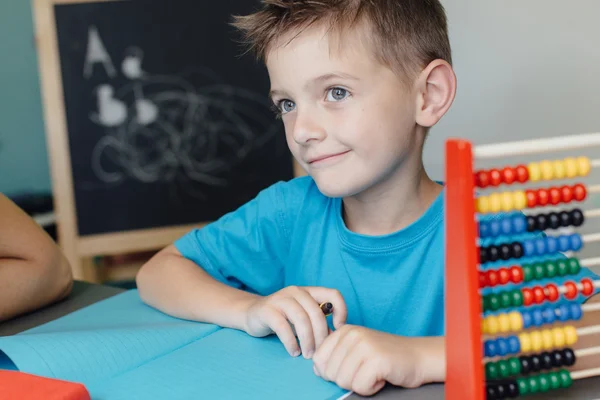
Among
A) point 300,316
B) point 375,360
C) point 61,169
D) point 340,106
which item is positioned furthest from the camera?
point 61,169

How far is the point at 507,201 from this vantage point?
65cm

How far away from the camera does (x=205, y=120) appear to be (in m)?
2.55

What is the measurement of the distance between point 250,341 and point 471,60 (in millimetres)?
1717

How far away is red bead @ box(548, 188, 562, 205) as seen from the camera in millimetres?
669

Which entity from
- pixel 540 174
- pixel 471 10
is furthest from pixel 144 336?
pixel 471 10

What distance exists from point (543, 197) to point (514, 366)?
161 mm

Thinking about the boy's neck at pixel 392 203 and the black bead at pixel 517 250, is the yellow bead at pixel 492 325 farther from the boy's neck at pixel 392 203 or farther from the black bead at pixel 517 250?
the boy's neck at pixel 392 203

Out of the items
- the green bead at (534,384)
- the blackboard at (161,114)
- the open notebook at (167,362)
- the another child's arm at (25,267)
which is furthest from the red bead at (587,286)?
the blackboard at (161,114)

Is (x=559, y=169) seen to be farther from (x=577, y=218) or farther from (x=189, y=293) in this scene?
Answer: (x=189, y=293)

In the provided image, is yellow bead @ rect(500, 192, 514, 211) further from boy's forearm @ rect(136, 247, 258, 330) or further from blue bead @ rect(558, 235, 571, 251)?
boy's forearm @ rect(136, 247, 258, 330)

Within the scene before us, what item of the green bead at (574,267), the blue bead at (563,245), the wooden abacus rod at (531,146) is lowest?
the green bead at (574,267)

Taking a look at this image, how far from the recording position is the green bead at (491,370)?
0.65 m

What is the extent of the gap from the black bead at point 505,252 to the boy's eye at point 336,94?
0.36 metres

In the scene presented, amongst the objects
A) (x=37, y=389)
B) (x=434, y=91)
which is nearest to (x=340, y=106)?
(x=434, y=91)
